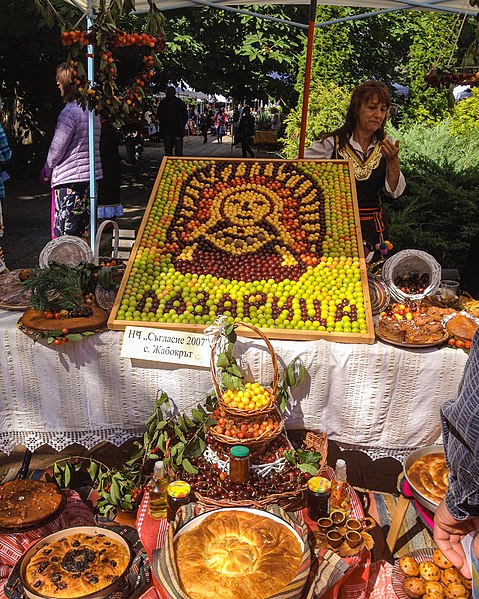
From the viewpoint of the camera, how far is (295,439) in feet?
8.98

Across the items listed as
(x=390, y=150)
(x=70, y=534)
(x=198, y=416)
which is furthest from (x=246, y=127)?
(x=70, y=534)

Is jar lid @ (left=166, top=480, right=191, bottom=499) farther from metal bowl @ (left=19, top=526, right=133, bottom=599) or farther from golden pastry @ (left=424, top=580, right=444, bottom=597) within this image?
golden pastry @ (left=424, top=580, right=444, bottom=597)

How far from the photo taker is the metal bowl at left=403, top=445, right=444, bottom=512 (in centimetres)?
214

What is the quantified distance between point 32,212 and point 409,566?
8614 mm

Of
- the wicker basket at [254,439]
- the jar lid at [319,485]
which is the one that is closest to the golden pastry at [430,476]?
the jar lid at [319,485]

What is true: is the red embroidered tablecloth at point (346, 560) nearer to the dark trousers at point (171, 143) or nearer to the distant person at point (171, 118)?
the distant person at point (171, 118)

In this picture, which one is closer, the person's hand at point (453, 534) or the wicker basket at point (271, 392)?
the person's hand at point (453, 534)

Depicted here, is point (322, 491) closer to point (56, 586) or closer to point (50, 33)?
point (56, 586)

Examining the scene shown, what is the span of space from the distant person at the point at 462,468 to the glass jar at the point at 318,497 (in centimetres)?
78

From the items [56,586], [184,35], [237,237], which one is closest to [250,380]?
[237,237]

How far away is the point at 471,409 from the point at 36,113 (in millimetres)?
13898

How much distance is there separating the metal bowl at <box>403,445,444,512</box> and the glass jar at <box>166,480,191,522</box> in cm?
90

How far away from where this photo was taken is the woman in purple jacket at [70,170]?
4.48 metres

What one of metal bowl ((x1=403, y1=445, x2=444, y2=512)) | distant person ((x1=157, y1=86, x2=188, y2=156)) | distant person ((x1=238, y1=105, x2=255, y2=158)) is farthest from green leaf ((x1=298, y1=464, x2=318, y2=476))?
distant person ((x1=238, y1=105, x2=255, y2=158))
